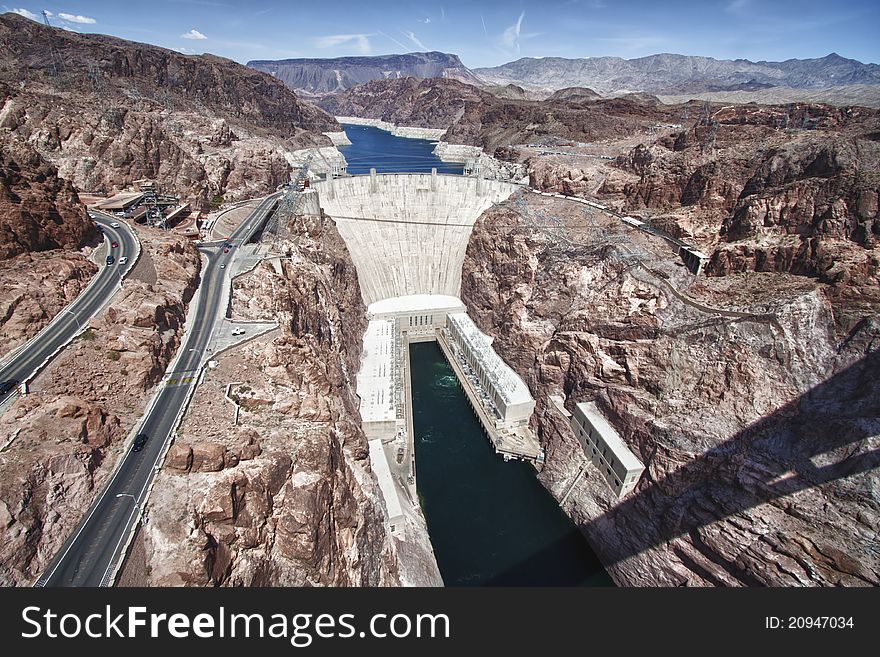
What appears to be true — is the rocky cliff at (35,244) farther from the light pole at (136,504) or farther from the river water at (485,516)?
the river water at (485,516)

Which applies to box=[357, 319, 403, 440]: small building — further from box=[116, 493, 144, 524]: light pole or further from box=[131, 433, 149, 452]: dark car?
box=[116, 493, 144, 524]: light pole

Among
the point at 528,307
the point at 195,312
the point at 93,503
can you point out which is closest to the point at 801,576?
the point at 528,307

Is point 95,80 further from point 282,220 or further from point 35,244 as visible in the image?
point 35,244

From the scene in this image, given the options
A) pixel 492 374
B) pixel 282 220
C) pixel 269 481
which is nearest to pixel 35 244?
pixel 269 481

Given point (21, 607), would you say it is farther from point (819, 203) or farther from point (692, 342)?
point (819, 203)

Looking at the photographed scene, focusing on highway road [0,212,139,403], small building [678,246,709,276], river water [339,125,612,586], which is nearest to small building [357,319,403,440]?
river water [339,125,612,586]

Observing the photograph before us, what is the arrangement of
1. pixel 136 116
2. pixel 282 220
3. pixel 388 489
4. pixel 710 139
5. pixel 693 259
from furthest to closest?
pixel 136 116 → pixel 710 139 → pixel 282 220 → pixel 693 259 → pixel 388 489
